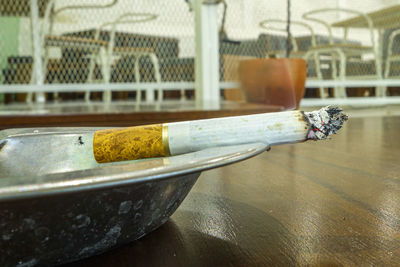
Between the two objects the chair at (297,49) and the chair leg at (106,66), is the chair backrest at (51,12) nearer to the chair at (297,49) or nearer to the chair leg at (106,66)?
the chair leg at (106,66)

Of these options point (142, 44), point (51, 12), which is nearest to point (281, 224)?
point (142, 44)

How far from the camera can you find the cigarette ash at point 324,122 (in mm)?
180

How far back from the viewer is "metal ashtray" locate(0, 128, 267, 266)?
0.12 m

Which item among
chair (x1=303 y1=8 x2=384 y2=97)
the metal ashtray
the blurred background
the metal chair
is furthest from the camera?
the metal chair

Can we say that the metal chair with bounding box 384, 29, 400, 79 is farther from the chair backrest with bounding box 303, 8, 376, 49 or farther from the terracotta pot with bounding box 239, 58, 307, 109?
the terracotta pot with bounding box 239, 58, 307, 109

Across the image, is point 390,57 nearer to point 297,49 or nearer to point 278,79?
point 297,49

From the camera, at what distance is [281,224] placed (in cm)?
22

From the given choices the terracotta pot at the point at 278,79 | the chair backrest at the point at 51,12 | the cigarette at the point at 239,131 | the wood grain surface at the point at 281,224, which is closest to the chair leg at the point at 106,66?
the chair backrest at the point at 51,12

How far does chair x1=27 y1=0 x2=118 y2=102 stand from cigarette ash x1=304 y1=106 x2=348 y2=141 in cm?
196

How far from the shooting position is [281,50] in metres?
2.53

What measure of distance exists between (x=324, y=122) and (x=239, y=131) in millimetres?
39

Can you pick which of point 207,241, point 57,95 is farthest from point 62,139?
point 57,95

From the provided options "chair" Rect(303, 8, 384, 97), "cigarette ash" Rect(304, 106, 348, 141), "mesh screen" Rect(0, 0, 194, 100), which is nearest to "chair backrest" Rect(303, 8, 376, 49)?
"chair" Rect(303, 8, 384, 97)

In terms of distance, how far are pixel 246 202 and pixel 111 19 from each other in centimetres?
200
